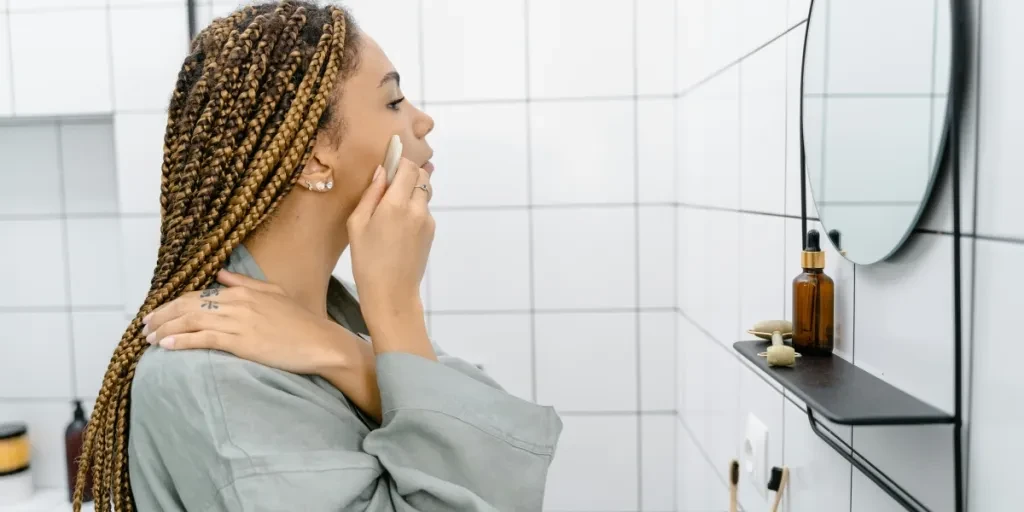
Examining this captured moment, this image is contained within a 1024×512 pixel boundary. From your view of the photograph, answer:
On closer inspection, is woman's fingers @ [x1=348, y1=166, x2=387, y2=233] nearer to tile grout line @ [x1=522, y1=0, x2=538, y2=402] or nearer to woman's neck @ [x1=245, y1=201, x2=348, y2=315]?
woman's neck @ [x1=245, y1=201, x2=348, y2=315]

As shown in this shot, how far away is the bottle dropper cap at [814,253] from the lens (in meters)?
0.83

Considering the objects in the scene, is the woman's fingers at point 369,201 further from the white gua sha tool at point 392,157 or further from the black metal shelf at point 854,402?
the black metal shelf at point 854,402

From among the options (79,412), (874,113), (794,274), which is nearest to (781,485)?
(794,274)

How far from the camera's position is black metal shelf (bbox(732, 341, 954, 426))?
24.3 inches

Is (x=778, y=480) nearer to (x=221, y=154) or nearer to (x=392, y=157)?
(x=392, y=157)

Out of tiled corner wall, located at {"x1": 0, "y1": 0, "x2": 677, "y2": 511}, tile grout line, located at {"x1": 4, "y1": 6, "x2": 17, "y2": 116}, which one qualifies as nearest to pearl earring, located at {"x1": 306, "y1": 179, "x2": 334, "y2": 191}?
tiled corner wall, located at {"x1": 0, "y1": 0, "x2": 677, "y2": 511}

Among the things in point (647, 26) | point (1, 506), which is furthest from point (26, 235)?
point (647, 26)

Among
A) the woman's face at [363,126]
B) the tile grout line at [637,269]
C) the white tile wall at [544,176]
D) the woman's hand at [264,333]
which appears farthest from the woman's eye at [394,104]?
the tile grout line at [637,269]

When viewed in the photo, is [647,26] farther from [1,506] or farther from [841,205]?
[1,506]

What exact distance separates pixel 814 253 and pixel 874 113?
162 millimetres

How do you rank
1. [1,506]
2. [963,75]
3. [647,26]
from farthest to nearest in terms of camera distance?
[1,506] < [647,26] < [963,75]

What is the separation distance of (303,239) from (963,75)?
71cm

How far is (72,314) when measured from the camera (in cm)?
189

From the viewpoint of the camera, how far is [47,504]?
6.02 ft
